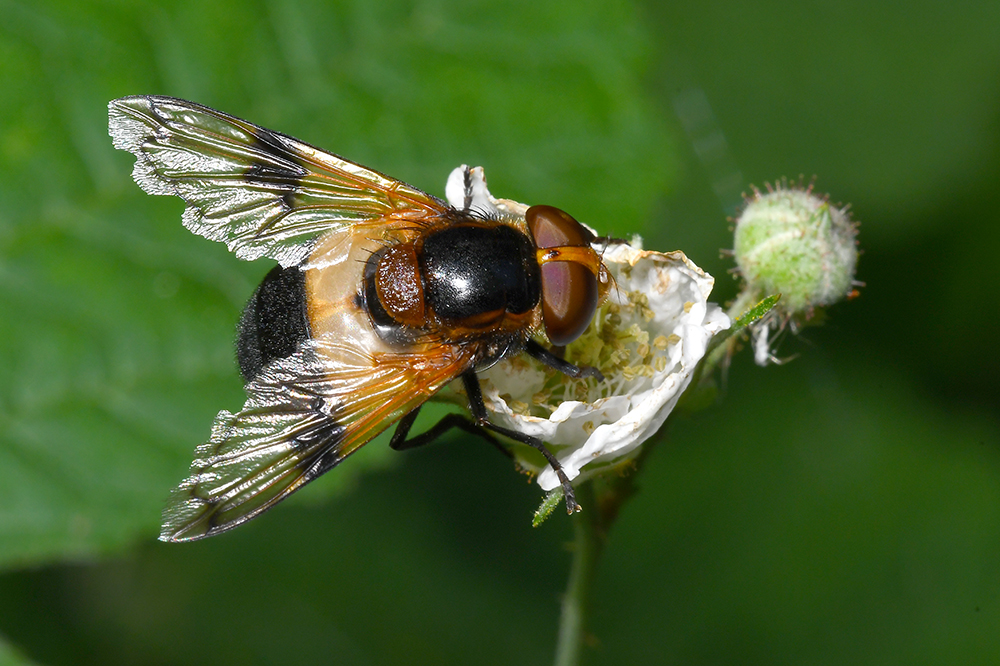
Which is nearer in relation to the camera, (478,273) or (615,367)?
(478,273)

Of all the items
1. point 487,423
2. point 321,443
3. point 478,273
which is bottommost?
point 487,423

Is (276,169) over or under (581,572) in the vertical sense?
over

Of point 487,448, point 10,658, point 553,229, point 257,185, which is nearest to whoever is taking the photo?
point 553,229

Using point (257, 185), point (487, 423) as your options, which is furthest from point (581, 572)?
point (257, 185)

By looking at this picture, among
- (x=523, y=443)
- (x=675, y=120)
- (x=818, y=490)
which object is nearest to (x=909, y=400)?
(x=818, y=490)

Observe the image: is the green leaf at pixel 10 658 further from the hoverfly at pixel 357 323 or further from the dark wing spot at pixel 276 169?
the dark wing spot at pixel 276 169

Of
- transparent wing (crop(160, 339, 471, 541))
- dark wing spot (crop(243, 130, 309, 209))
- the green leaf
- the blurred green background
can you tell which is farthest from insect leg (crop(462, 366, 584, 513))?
the green leaf

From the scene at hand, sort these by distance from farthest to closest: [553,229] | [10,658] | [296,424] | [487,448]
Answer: [487,448] → [10,658] → [553,229] → [296,424]

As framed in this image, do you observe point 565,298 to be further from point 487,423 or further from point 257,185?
point 257,185
